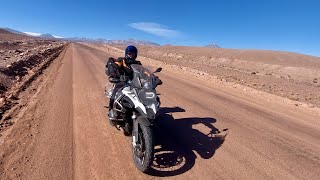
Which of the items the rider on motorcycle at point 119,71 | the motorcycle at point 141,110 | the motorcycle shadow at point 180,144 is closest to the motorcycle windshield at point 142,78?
the motorcycle at point 141,110

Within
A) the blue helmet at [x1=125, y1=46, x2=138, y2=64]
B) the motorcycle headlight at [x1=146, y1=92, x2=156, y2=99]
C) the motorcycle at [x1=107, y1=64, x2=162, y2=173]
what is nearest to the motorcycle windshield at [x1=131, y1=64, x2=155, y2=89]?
the motorcycle at [x1=107, y1=64, x2=162, y2=173]

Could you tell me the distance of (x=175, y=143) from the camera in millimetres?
6836

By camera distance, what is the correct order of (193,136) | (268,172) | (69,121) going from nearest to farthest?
1. (268,172)
2. (193,136)
3. (69,121)

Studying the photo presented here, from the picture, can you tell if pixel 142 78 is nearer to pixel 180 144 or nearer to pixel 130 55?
pixel 130 55

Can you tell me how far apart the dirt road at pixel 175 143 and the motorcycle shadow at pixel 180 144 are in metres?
0.02

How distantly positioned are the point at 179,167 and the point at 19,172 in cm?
285

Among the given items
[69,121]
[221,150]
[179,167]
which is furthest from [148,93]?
[69,121]

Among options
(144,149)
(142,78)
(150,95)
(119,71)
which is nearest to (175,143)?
(144,149)

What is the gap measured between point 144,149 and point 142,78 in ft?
4.58

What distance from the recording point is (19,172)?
5.29 meters

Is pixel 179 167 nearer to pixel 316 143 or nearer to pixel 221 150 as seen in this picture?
pixel 221 150

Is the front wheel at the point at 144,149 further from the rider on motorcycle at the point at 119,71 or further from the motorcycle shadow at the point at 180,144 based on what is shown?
the rider on motorcycle at the point at 119,71

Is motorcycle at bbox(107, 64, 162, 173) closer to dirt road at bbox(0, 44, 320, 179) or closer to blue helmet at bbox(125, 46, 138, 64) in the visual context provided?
dirt road at bbox(0, 44, 320, 179)

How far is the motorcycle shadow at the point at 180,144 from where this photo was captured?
5663 millimetres
